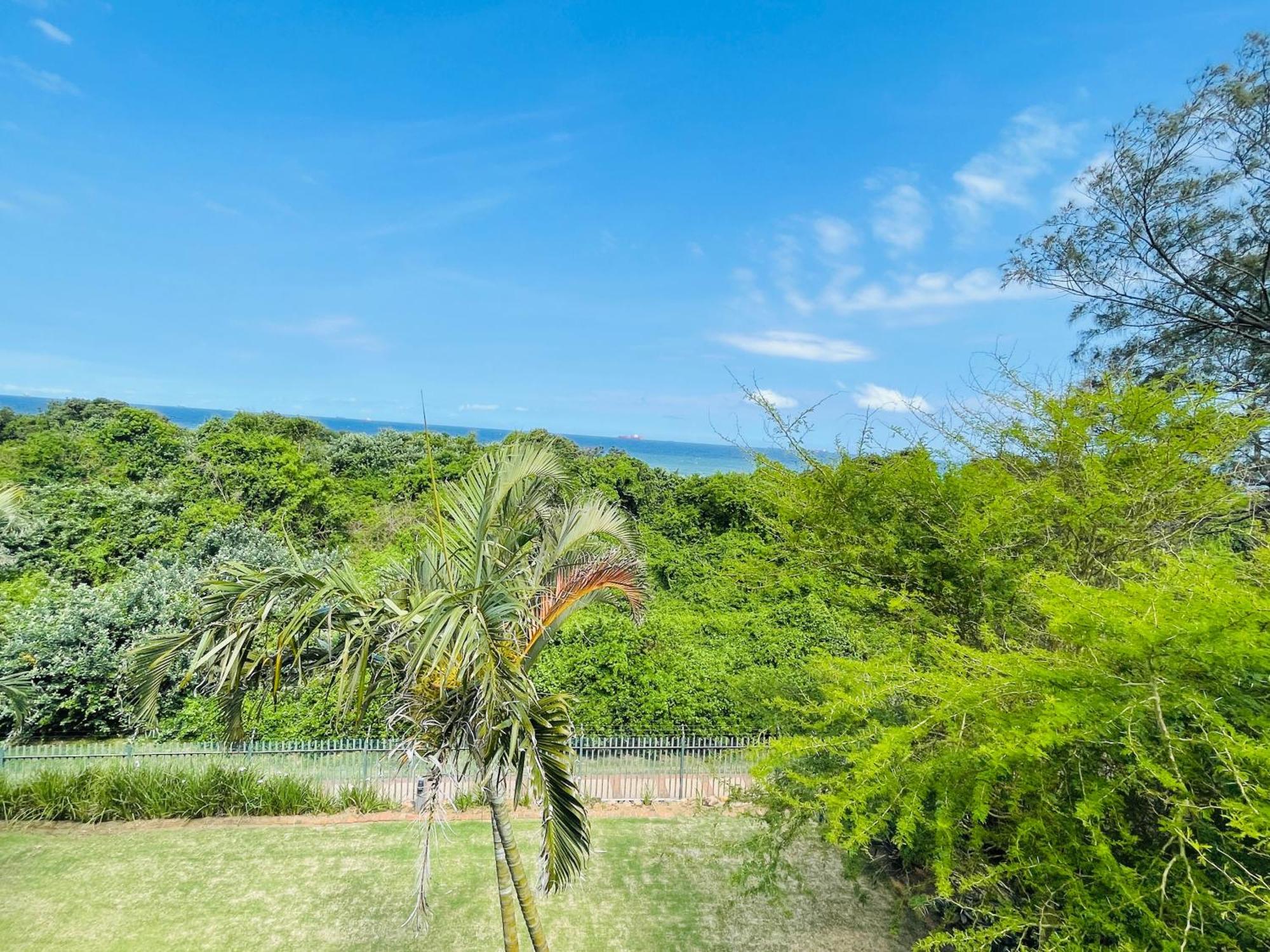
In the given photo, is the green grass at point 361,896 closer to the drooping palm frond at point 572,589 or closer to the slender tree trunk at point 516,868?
the slender tree trunk at point 516,868

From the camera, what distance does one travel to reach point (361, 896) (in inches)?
246

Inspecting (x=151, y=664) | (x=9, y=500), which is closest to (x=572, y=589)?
(x=151, y=664)

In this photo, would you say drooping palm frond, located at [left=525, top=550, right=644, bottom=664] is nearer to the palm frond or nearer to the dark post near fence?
the palm frond

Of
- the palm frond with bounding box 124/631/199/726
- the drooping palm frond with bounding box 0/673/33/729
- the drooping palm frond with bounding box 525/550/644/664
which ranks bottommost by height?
the drooping palm frond with bounding box 0/673/33/729

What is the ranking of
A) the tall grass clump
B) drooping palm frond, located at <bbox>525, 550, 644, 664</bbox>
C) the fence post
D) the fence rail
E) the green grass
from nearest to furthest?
drooping palm frond, located at <bbox>525, 550, 644, 664</bbox> < the green grass < the tall grass clump < the fence rail < the fence post

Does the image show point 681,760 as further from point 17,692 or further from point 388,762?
point 17,692

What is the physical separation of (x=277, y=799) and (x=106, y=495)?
13.0 meters

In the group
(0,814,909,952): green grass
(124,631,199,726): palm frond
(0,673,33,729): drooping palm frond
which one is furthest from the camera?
(0,673,33,729): drooping palm frond

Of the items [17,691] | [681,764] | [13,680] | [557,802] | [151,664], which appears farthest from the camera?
[681,764]

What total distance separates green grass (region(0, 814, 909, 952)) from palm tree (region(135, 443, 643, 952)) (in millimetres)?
2391

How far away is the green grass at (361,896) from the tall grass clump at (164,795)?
0.29m

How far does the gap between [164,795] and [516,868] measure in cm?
669

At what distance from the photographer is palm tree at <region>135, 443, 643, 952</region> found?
346 cm

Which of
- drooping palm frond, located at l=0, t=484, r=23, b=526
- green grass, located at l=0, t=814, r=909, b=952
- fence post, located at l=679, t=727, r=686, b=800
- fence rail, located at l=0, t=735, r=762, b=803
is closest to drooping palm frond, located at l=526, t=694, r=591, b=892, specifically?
green grass, located at l=0, t=814, r=909, b=952
